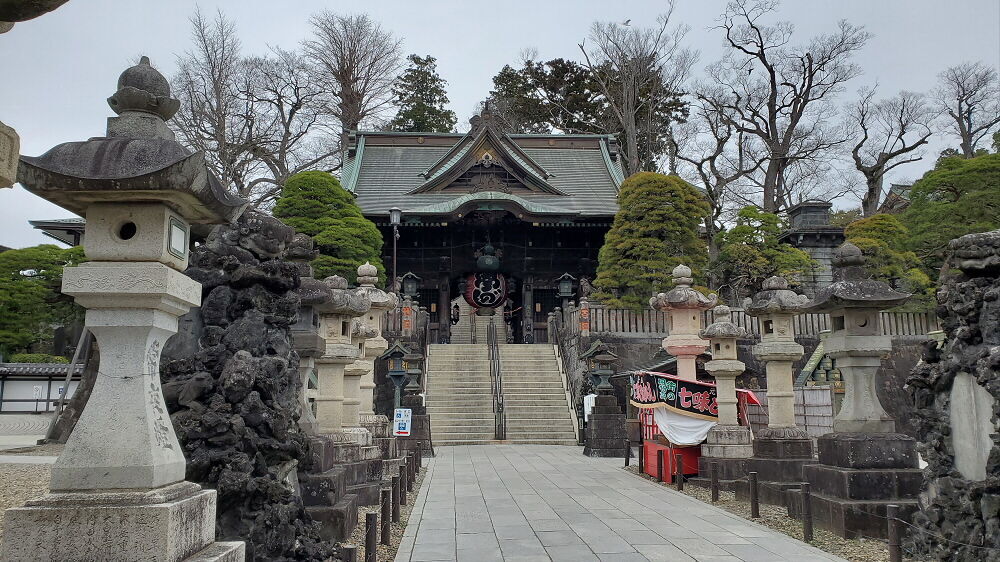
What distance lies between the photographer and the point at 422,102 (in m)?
45.8

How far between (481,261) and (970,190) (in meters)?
17.9

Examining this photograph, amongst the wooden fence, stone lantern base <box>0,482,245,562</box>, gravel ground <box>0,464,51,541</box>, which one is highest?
the wooden fence

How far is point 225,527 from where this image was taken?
180 inches

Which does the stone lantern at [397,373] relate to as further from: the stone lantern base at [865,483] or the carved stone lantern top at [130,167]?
the carved stone lantern top at [130,167]

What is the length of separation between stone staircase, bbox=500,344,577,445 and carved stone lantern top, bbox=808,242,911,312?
12.4 meters

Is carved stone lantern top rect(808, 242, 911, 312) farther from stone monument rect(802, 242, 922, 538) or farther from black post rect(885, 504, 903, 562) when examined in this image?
black post rect(885, 504, 903, 562)

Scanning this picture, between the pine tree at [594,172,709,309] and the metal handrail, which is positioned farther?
the pine tree at [594,172,709,309]

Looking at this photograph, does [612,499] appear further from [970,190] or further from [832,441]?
[970,190]

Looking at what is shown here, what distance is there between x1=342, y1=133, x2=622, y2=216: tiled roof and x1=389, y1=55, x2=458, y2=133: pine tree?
1195 cm

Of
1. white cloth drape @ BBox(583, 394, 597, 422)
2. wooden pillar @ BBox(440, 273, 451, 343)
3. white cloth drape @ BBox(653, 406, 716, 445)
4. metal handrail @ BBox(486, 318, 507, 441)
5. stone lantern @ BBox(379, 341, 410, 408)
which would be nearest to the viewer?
white cloth drape @ BBox(653, 406, 716, 445)

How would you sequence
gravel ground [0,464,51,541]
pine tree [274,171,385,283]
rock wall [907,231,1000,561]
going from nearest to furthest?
rock wall [907,231,1000,561], gravel ground [0,464,51,541], pine tree [274,171,385,283]

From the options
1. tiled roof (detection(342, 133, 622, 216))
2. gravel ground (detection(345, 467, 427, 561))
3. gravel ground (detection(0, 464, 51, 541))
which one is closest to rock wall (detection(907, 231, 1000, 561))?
gravel ground (detection(345, 467, 427, 561))

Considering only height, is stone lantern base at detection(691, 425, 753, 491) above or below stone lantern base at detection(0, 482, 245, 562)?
below

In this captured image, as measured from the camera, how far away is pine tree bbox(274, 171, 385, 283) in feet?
75.9
